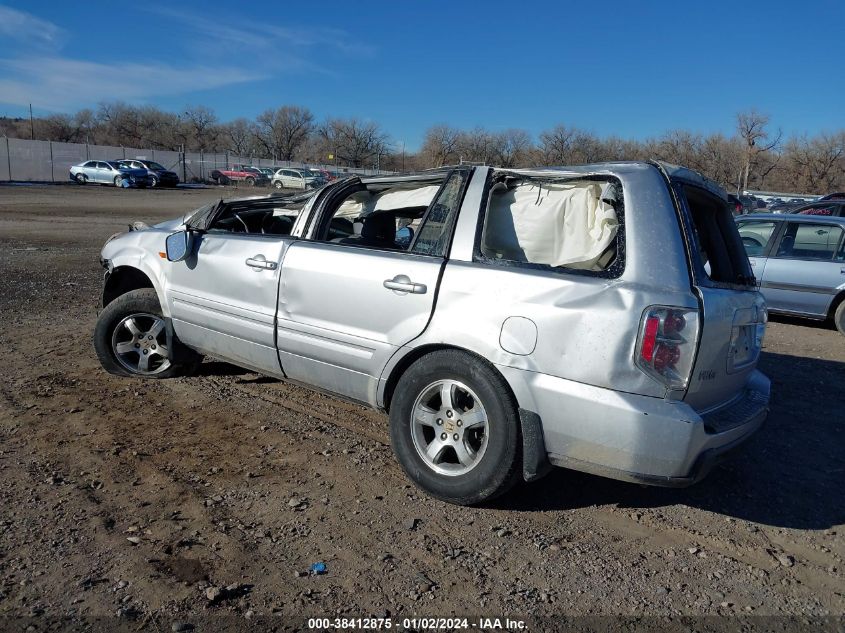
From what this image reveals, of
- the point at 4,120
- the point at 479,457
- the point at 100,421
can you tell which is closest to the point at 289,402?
the point at 100,421

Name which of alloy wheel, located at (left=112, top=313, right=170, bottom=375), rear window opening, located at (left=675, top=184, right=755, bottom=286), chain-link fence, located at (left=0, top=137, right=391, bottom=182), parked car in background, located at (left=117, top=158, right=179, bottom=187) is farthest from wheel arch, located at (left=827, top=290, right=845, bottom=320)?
parked car in background, located at (left=117, top=158, right=179, bottom=187)

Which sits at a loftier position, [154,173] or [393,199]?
[393,199]

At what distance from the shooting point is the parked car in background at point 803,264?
892 centimetres

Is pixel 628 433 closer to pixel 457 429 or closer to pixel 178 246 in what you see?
pixel 457 429

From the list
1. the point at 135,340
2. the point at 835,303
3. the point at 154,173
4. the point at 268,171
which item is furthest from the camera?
the point at 268,171

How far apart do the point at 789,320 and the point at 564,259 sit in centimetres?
774

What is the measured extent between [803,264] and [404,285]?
24.9 feet

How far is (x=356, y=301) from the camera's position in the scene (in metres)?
3.93

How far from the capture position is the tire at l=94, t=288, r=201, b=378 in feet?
17.4

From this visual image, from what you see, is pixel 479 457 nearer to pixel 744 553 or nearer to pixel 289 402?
pixel 744 553

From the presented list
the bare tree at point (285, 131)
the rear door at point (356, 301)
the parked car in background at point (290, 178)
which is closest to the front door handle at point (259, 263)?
the rear door at point (356, 301)

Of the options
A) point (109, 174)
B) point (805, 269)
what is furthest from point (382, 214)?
point (109, 174)

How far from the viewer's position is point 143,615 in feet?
8.44

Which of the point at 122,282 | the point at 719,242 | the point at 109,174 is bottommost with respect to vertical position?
the point at 109,174
